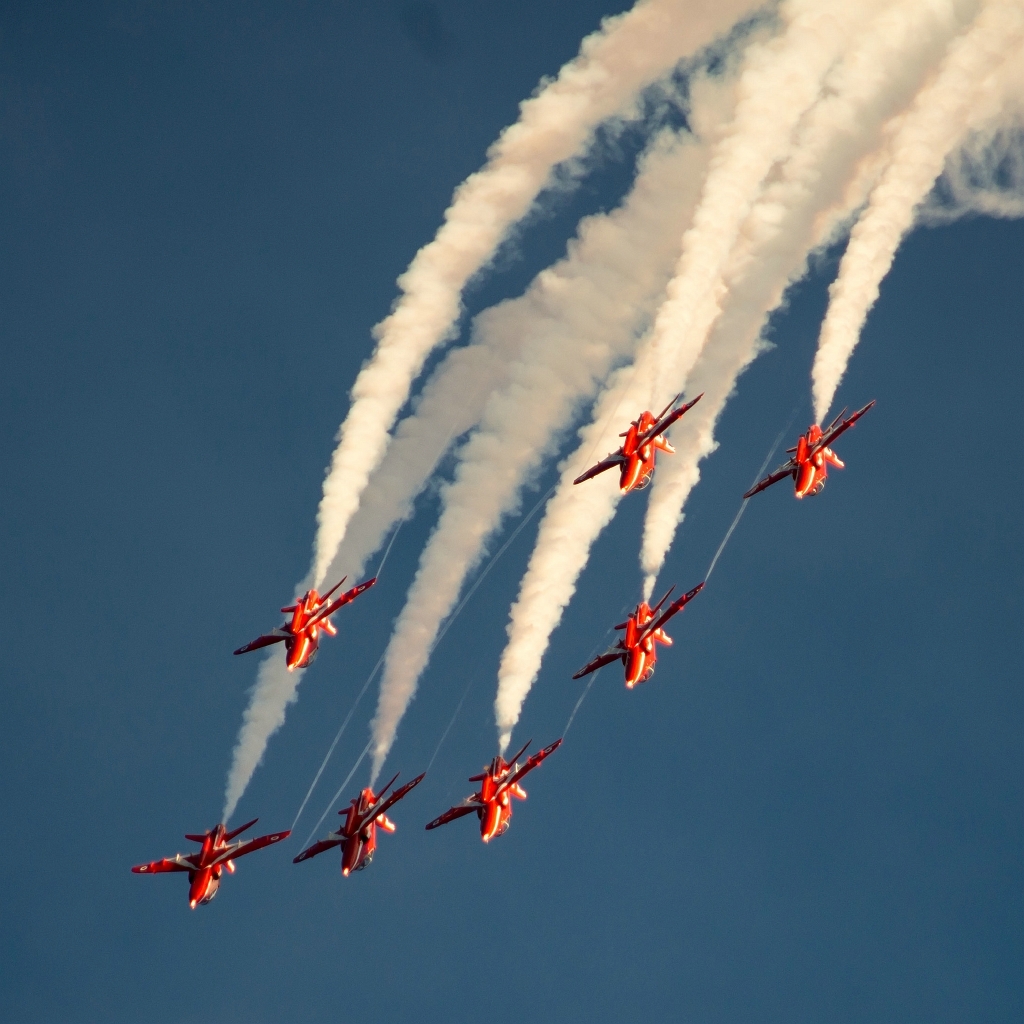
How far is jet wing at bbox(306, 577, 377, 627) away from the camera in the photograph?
45219 mm

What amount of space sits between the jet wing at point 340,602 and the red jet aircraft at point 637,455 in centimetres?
764

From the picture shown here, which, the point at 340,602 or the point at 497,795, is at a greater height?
the point at 340,602

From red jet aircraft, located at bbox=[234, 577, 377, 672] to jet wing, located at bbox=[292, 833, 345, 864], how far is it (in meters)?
5.51

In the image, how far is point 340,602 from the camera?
4534 cm

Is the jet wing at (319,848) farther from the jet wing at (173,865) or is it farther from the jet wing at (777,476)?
the jet wing at (777,476)

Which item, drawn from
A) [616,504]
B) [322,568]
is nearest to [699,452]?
[616,504]

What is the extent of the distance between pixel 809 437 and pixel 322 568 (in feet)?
49.0

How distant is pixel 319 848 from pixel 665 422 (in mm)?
17066

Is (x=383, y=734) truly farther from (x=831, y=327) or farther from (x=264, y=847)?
(x=831, y=327)

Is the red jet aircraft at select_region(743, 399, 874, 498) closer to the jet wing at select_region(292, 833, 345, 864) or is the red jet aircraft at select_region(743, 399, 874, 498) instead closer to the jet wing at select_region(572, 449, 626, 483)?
the jet wing at select_region(572, 449, 626, 483)

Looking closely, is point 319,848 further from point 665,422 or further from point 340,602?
point 665,422

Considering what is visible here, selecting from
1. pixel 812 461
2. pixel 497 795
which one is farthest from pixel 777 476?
pixel 497 795

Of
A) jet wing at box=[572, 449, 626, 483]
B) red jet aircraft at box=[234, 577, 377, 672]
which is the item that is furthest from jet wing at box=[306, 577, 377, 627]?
jet wing at box=[572, 449, 626, 483]

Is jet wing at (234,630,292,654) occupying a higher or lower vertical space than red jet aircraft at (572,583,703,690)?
higher
